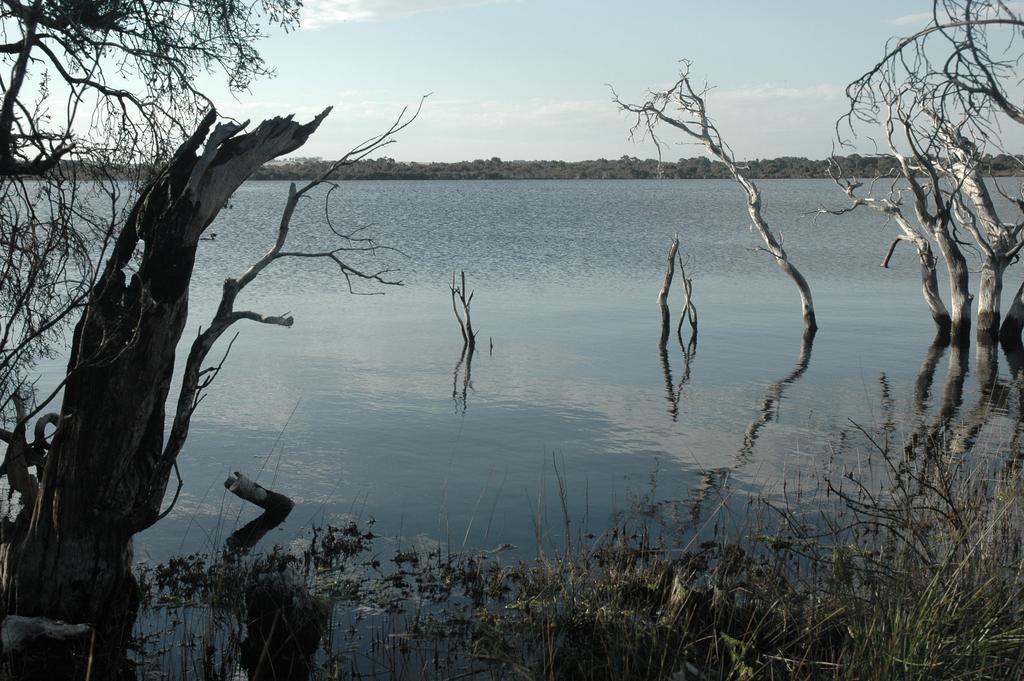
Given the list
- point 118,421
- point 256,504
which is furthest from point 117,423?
point 256,504

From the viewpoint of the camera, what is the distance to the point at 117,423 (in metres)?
7.24

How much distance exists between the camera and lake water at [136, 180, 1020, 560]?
11789 millimetres

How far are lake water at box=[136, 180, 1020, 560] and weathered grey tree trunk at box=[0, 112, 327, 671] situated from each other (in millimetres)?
2488

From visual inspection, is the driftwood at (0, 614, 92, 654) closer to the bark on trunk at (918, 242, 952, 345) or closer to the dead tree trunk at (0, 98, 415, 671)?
the dead tree trunk at (0, 98, 415, 671)

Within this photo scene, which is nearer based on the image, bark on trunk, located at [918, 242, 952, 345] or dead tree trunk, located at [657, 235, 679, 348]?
bark on trunk, located at [918, 242, 952, 345]

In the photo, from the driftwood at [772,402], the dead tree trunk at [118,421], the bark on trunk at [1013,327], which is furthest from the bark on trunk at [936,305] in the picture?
the dead tree trunk at [118,421]

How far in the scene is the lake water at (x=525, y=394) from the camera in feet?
38.7

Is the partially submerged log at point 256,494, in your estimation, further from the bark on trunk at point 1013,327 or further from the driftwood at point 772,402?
the bark on trunk at point 1013,327

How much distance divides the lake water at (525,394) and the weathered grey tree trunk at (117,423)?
2.49m

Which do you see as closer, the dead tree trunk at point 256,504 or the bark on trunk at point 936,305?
the dead tree trunk at point 256,504

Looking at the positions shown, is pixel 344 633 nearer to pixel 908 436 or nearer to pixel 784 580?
pixel 784 580

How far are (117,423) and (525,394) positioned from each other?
11062 mm

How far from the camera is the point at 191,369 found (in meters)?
7.53

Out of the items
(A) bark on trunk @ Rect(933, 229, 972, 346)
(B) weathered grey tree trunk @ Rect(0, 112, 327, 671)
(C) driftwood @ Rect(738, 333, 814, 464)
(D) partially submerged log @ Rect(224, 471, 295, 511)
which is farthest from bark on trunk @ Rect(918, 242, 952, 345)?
(B) weathered grey tree trunk @ Rect(0, 112, 327, 671)
